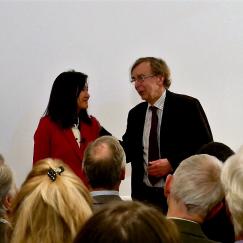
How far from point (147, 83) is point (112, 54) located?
52 cm

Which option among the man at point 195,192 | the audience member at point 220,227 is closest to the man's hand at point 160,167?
the audience member at point 220,227

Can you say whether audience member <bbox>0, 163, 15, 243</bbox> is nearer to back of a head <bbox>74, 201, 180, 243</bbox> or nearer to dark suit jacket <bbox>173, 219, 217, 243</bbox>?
dark suit jacket <bbox>173, 219, 217, 243</bbox>

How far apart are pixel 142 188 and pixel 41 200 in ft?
6.55

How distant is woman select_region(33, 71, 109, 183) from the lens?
3.53m

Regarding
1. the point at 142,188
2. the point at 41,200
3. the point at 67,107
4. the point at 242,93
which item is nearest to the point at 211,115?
the point at 242,93

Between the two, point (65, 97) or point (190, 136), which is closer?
point (190, 136)

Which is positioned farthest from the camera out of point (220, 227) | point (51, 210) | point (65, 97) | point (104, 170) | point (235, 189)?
point (65, 97)

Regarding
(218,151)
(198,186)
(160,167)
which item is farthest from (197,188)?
(160,167)

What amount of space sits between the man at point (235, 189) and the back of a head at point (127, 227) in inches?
27.0

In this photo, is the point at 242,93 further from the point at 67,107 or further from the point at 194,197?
the point at 194,197

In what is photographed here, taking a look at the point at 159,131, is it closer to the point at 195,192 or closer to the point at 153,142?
the point at 153,142

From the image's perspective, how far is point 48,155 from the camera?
3545mm

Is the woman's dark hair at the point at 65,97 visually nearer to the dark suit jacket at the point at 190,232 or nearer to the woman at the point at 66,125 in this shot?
the woman at the point at 66,125

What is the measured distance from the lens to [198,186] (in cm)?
192
